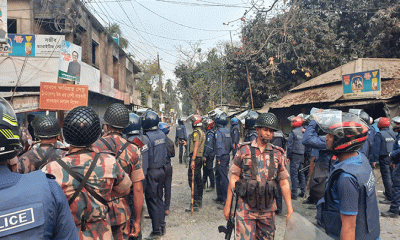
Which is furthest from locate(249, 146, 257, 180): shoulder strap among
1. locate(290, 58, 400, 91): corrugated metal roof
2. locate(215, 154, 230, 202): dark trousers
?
locate(290, 58, 400, 91): corrugated metal roof

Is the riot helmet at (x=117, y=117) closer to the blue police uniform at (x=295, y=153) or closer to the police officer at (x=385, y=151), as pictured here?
the blue police uniform at (x=295, y=153)

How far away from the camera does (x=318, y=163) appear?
505 cm

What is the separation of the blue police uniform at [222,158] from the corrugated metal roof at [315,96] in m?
7.53

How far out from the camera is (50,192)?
1.21 meters

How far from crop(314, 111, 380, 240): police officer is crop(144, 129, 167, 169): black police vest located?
9.87ft

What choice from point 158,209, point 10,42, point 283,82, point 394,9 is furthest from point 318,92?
point 10,42

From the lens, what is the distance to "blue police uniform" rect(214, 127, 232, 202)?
20.3ft

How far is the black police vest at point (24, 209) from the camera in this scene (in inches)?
41.6

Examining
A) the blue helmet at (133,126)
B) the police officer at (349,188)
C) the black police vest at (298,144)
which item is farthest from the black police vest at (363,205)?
the black police vest at (298,144)

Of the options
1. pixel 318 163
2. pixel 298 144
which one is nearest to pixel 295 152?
pixel 298 144

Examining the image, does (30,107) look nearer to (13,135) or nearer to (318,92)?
(13,135)

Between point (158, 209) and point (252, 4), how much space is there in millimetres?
5885

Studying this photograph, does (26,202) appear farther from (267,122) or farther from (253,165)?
(267,122)

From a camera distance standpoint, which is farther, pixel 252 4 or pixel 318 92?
pixel 318 92
